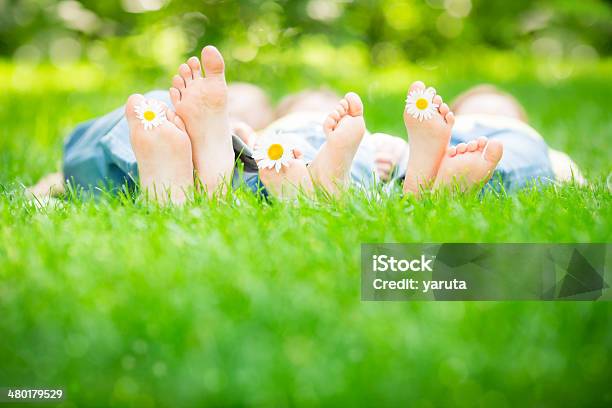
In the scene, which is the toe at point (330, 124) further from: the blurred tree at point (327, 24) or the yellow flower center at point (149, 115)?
the blurred tree at point (327, 24)

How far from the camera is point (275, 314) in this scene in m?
0.67

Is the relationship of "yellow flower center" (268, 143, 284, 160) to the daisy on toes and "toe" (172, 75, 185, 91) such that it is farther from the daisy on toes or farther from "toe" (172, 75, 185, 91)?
"toe" (172, 75, 185, 91)

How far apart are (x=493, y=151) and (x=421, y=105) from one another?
120 mm

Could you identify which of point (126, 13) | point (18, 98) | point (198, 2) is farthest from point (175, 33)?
point (126, 13)

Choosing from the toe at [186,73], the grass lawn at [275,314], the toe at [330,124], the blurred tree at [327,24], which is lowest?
the grass lawn at [275,314]

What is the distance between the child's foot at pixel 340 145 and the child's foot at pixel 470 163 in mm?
133

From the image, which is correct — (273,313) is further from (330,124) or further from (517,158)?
(517,158)

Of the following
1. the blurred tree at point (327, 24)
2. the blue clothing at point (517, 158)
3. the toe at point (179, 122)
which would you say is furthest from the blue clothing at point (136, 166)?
the blurred tree at point (327, 24)

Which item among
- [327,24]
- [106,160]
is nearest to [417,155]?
[106,160]

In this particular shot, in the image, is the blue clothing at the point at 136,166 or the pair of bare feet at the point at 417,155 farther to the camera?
the blue clothing at the point at 136,166

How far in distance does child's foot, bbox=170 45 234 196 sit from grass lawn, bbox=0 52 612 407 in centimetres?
9

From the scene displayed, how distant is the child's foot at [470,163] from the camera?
99 centimetres

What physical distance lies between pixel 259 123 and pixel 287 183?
602 millimetres

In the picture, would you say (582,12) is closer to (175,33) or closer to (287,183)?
(175,33)
